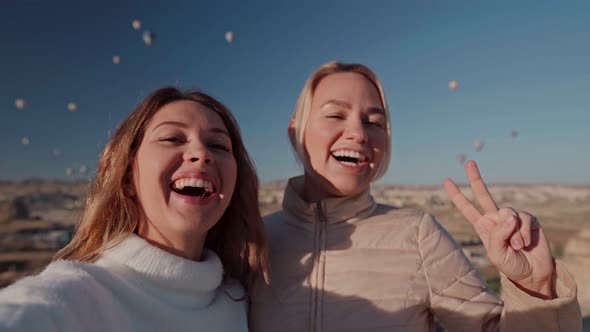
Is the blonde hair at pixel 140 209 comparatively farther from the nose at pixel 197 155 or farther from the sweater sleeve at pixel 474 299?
the sweater sleeve at pixel 474 299

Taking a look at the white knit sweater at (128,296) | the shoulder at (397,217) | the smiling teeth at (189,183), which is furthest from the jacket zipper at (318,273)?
the smiling teeth at (189,183)

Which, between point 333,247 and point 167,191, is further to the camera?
point 333,247

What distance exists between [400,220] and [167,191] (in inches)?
48.1

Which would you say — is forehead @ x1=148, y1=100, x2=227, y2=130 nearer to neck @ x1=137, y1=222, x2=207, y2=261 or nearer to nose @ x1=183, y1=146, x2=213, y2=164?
nose @ x1=183, y1=146, x2=213, y2=164

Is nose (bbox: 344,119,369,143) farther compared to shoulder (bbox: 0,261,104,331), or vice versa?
nose (bbox: 344,119,369,143)

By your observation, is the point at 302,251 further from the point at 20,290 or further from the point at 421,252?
the point at 20,290

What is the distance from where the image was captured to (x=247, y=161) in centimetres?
253

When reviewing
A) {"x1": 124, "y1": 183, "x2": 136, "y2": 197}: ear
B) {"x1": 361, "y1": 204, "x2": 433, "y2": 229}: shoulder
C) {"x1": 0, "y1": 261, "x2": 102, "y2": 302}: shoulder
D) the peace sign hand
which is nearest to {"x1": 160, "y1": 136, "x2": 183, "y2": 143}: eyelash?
{"x1": 124, "y1": 183, "x2": 136, "y2": 197}: ear

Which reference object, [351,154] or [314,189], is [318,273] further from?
[351,154]

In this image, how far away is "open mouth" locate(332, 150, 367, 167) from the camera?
238 cm

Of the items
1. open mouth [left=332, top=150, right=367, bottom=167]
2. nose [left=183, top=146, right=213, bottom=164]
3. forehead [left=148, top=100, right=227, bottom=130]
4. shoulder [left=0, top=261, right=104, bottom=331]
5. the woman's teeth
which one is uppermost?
forehead [left=148, top=100, right=227, bottom=130]

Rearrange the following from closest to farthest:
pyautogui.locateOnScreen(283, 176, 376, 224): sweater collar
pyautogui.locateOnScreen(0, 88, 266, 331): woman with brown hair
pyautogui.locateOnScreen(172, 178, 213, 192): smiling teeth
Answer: pyautogui.locateOnScreen(0, 88, 266, 331): woman with brown hair, pyautogui.locateOnScreen(172, 178, 213, 192): smiling teeth, pyautogui.locateOnScreen(283, 176, 376, 224): sweater collar

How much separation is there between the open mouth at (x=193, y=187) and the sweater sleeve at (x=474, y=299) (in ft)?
3.62

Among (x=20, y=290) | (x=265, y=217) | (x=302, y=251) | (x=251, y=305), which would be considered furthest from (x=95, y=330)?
(x=265, y=217)
